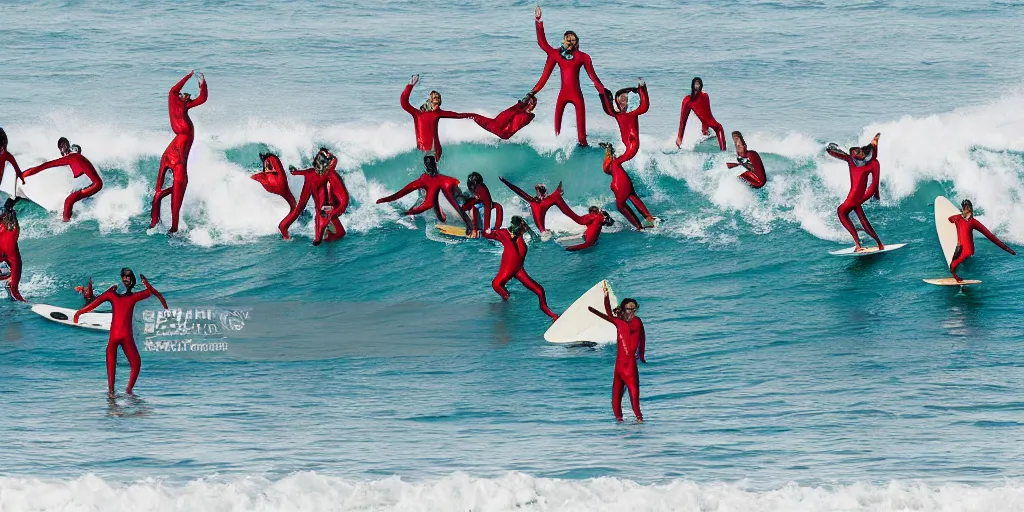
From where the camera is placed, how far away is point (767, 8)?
29.9 meters

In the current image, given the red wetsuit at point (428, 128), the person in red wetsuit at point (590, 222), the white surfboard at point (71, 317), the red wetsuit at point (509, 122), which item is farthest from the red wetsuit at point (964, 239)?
the white surfboard at point (71, 317)

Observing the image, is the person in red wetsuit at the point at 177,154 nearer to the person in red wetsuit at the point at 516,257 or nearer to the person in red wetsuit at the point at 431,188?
the person in red wetsuit at the point at 431,188

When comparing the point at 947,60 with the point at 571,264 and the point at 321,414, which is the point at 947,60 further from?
the point at 321,414

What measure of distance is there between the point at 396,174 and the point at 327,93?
193 inches

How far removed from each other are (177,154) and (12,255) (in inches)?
99.2

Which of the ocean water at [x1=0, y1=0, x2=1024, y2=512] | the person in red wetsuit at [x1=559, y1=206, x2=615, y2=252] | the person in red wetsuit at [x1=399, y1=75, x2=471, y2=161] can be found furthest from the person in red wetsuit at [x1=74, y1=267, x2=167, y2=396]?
the person in red wetsuit at [x1=399, y1=75, x2=471, y2=161]

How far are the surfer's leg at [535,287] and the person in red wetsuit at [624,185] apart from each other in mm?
2504

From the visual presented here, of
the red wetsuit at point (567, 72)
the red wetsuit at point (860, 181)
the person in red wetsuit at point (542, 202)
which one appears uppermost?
the red wetsuit at point (567, 72)

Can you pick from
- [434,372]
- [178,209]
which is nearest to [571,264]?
[434,372]

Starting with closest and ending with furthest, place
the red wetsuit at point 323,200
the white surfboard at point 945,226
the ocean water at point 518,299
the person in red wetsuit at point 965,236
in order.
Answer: the ocean water at point 518,299
the person in red wetsuit at point 965,236
the white surfboard at point 945,226
the red wetsuit at point 323,200

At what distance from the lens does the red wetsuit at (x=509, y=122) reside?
18328 mm

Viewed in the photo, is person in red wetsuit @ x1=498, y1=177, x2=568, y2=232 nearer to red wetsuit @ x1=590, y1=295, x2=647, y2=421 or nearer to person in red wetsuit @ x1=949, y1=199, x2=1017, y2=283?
person in red wetsuit @ x1=949, y1=199, x2=1017, y2=283

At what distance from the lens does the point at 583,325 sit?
46.3 ft

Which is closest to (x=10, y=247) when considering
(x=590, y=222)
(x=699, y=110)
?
(x=590, y=222)
